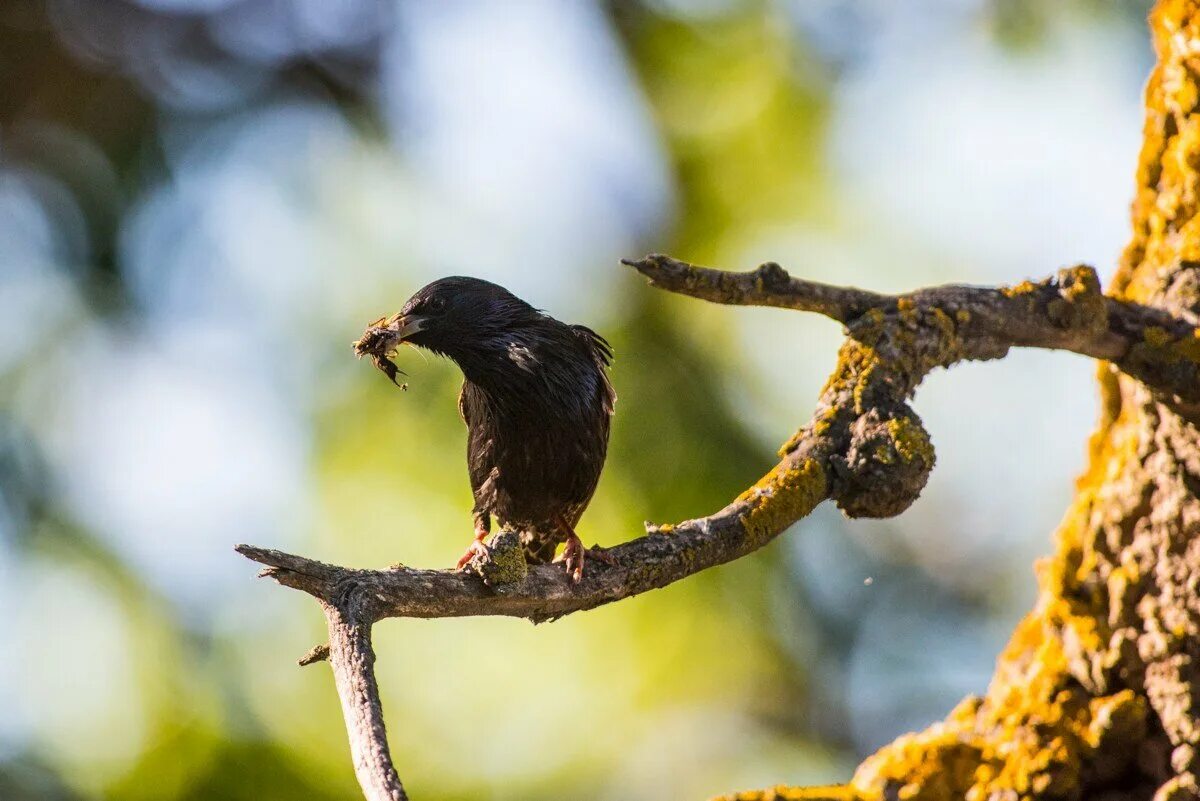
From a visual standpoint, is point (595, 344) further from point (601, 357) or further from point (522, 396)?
point (522, 396)

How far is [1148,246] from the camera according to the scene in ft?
12.3

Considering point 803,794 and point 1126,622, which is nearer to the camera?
point 803,794

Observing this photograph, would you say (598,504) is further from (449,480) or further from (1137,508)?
(1137,508)

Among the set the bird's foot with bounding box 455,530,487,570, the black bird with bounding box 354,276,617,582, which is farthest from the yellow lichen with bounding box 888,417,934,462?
the black bird with bounding box 354,276,617,582

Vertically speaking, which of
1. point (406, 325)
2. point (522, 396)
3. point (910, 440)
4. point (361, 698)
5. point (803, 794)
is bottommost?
point (361, 698)

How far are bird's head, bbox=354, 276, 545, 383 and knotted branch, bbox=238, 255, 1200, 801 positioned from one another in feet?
3.73

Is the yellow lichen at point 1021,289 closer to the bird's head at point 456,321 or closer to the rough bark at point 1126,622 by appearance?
the rough bark at point 1126,622

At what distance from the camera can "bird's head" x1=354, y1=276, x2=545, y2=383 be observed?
389 cm

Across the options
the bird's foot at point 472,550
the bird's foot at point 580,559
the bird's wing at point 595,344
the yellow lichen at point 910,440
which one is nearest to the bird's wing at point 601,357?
the bird's wing at point 595,344

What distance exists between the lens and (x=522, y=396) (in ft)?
13.1

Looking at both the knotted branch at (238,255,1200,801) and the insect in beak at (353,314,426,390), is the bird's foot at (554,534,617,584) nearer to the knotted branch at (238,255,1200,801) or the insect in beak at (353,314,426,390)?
the knotted branch at (238,255,1200,801)

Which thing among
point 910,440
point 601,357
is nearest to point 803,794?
point 910,440

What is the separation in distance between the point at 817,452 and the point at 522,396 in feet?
3.85

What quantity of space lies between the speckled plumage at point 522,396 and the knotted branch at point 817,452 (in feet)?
3.18
